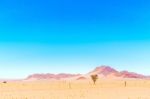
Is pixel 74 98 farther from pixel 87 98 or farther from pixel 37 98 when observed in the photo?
pixel 37 98

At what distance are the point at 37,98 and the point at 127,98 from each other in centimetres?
990

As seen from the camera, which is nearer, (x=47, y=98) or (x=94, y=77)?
(x=47, y=98)

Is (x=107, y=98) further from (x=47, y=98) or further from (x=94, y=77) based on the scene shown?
(x=94, y=77)

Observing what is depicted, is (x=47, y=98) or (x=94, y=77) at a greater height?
(x=94, y=77)

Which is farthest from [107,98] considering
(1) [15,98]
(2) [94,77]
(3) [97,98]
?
(2) [94,77]

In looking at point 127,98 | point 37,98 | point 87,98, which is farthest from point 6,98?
point 127,98

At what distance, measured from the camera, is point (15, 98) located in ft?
107

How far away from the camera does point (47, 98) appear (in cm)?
3250

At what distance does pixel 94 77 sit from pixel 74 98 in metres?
60.9

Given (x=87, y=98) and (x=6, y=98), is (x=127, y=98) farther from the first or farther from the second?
(x=6, y=98)

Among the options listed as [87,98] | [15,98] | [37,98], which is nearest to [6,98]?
[15,98]

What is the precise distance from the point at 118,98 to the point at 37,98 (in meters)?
8.92

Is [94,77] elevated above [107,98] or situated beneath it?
elevated above

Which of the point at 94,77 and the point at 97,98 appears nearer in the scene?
the point at 97,98
